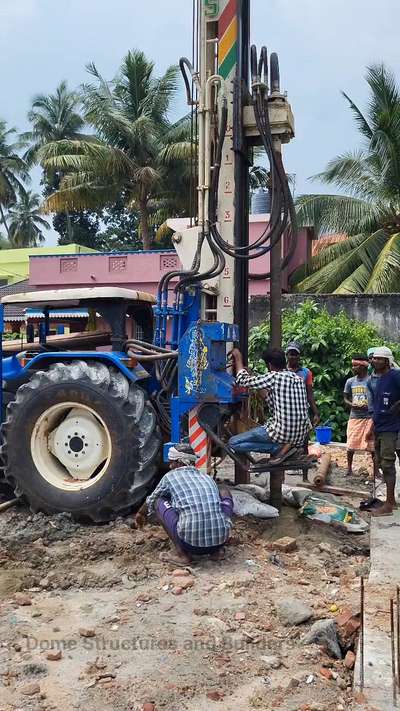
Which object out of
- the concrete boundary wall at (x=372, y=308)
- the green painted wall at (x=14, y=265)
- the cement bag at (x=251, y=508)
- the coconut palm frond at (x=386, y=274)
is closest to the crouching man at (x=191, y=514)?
the cement bag at (x=251, y=508)

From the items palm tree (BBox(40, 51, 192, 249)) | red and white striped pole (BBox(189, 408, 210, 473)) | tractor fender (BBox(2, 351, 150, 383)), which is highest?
palm tree (BBox(40, 51, 192, 249))

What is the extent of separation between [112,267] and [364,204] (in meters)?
7.66

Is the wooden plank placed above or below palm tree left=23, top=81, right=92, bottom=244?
below

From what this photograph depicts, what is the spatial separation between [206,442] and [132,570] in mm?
1485

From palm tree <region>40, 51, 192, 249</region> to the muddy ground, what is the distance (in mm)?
18893

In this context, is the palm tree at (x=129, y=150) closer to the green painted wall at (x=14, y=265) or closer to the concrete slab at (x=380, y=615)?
the green painted wall at (x=14, y=265)

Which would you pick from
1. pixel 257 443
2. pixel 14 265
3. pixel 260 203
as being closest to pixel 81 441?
pixel 257 443

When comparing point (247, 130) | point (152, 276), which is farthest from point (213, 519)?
point (152, 276)

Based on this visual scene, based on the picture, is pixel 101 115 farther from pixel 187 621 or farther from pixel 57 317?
pixel 187 621

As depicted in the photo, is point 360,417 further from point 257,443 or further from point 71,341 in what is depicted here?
point 71,341

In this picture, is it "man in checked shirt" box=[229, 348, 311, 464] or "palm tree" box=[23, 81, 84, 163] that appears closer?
"man in checked shirt" box=[229, 348, 311, 464]

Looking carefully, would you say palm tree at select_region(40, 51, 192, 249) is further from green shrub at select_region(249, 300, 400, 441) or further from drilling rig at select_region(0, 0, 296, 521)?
drilling rig at select_region(0, 0, 296, 521)

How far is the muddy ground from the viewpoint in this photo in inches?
132

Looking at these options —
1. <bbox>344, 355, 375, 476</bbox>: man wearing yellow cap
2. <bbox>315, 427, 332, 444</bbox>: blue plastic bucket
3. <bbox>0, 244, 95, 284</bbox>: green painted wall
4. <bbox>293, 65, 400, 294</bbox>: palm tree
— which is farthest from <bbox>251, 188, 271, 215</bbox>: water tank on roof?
<bbox>0, 244, 95, 284</bbox>: green painted wall
